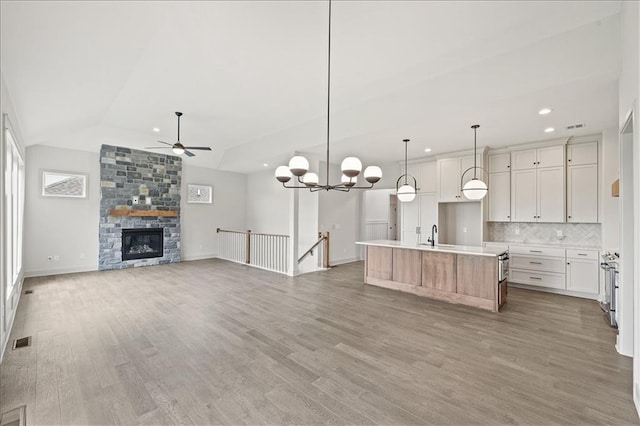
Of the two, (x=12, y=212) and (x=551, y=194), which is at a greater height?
(x=551, y=194)

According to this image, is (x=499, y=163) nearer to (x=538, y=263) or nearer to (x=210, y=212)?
(x=538, y=263)

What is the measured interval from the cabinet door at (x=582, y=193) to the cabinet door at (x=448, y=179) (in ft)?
6.45

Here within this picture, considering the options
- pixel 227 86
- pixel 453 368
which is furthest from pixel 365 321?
pixel 227 86

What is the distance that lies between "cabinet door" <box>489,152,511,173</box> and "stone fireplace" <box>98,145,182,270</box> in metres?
8.58

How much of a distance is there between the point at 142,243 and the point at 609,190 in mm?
10518

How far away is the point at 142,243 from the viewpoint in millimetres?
7883

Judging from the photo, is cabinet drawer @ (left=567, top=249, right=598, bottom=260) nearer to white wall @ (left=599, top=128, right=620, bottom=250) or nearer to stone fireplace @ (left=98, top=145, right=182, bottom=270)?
white wall @ (left=599, top=128, right=620, bottom=250)

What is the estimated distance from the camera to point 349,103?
4.87 m

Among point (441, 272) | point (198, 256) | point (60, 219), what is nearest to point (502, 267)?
point (441, 272)

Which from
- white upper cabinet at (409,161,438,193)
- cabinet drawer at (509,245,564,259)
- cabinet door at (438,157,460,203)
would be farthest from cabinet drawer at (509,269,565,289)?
white upper cabinet at (409,161,438,193)

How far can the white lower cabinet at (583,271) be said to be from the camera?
485cm

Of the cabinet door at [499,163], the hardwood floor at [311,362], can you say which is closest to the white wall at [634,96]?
the hardwood floor at [311,362]

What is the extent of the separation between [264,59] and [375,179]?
2113mm

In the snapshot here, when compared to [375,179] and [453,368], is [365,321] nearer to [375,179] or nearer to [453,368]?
[453,368]
